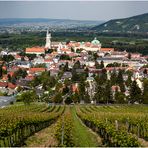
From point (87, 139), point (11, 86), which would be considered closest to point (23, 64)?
point (11, 86)

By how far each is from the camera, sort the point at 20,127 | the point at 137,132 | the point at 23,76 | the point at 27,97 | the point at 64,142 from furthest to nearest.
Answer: the point at 23,76, the point at 27,97, the point at 137,132, the point at 20,127, the point at 64,142

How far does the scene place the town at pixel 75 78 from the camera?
56.7m

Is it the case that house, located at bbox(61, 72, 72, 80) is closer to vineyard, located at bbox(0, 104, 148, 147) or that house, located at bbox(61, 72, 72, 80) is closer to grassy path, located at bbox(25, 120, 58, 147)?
vineyard, located at bbox(0, 104, 148, 147)

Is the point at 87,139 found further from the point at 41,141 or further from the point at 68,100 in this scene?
the point at 68,100

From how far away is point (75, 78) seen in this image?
80.7 meters

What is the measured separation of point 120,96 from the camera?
5475 cm

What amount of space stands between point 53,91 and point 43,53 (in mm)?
72930

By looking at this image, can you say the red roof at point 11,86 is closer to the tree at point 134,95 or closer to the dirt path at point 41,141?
the tree at point 134,95

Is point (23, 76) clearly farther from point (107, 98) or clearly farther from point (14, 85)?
point (107, 98)

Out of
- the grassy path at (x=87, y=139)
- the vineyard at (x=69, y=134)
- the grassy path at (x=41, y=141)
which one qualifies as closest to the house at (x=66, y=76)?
the vineyard at (x=69, y=134)

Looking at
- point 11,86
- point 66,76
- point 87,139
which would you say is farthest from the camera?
point 66,76

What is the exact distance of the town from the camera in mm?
56656

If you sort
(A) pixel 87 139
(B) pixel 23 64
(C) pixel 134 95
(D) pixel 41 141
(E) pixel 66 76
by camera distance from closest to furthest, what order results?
(D) pixel 41 141
(A) pixel 87 139
(C) pixel 134 95
(E) pixel 66 76
(B) pixel 23 64

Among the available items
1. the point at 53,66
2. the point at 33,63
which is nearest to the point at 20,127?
the point at 53,66
